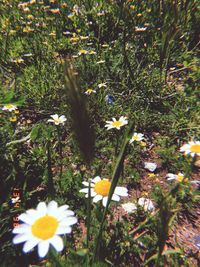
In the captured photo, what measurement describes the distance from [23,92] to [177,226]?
1.91 m

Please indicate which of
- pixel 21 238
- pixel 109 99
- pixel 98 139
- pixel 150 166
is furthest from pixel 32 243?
pixel 109 99

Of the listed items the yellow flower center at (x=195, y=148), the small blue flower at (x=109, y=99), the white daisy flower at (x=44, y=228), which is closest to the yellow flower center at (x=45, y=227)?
the white daisy flower at (x=44, y=228)

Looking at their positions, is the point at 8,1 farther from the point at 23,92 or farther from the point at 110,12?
the point at 23,92

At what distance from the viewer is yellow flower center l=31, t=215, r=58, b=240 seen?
0.88m

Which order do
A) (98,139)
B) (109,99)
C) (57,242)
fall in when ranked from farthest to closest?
1. (109,99)
2. (98,139)
3. (57,242)

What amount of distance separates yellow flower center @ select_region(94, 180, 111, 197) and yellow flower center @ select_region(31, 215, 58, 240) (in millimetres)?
401

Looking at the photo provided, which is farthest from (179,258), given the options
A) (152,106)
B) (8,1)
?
(8,1)

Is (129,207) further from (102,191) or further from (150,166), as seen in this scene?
(102,191)

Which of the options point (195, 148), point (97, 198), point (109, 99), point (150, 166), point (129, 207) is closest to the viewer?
point (97, 198)

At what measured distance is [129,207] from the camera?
185 centimetres

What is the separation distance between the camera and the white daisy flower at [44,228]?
850 mm

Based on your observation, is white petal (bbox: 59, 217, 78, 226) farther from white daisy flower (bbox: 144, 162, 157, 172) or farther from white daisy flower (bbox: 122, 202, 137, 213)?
white daisy flower (bbox: 144, 162, 157, 172)

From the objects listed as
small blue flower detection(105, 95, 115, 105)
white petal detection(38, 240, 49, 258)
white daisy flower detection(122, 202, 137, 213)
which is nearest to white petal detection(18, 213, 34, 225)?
white petal detection(38, 240, 49, 258)

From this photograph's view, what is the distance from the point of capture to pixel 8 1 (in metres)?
4.27
